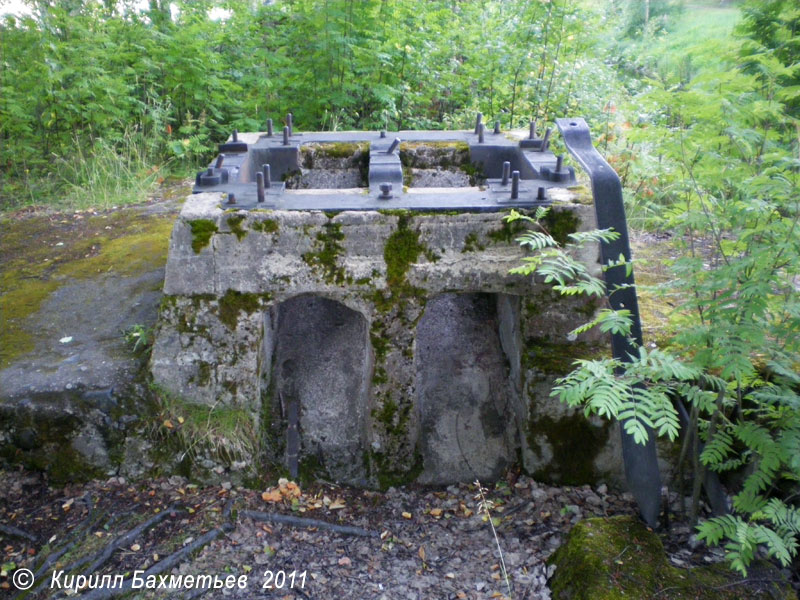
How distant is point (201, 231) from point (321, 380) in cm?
124

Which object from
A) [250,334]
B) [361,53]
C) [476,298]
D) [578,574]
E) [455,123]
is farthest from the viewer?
[455,123]

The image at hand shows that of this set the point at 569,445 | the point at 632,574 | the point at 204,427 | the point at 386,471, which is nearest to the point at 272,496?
the point at 204,427

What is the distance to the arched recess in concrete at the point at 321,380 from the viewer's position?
3611 millimetres

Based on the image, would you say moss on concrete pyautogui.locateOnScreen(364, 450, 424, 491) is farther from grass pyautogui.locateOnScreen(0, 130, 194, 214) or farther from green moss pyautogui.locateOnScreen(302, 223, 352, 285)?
grass pyautogui.locateOnScreen(0, 130, 194, 214)

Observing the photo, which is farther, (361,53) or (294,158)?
(361,53)

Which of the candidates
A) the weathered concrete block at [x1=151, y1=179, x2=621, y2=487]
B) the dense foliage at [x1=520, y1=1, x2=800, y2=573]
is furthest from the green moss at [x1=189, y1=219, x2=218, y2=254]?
the dense foliage at [x1=520, y1=1, x2=800, y2=573]

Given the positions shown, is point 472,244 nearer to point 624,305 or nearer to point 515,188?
point 515,188

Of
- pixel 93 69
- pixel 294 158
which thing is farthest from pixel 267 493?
pixel 93 69

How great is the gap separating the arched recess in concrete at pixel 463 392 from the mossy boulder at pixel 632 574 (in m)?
0.94

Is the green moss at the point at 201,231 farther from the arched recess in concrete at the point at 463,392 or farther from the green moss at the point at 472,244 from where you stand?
the arched recess in concrete at the point at 463,392

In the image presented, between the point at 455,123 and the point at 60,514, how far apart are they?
5.73 meters

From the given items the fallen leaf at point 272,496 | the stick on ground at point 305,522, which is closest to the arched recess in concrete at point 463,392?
the stick on ground at point 305,522

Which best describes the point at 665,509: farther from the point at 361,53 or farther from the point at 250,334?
the point at 361,53

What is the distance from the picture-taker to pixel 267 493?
330 centimetres
